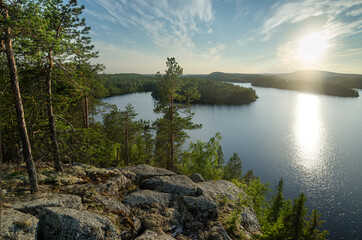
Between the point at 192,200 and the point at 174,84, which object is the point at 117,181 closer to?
the point at 192,200

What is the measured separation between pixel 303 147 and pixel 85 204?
65.7m

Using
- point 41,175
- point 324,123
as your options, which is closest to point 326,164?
point 324,123

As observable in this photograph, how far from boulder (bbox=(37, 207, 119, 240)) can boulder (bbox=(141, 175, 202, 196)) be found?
5289 millimetres

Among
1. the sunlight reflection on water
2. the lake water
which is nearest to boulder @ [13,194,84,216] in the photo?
the lake water

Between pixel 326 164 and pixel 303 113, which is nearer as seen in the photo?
pixel 326 164

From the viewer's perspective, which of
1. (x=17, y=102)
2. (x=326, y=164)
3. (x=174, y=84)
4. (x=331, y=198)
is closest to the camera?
(x=17, y=102)

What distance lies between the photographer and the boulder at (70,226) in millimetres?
6305

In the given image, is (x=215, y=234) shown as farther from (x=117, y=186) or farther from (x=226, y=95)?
(x=226, y=95)

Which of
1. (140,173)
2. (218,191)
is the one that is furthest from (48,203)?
(218,191)

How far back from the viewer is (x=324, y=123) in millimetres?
82188

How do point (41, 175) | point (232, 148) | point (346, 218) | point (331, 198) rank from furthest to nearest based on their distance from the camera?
point (232, 148), point (331, 198), point (346, 218), point (41, 175)

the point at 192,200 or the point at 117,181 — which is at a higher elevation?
the point at 117,181

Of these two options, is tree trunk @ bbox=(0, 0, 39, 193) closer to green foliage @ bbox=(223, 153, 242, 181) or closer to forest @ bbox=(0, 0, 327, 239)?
forest @ bbox=(0, 0, 327, 239)

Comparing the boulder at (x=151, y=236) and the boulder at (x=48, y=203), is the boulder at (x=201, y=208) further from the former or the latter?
the boulder at (x=48, y=203)
